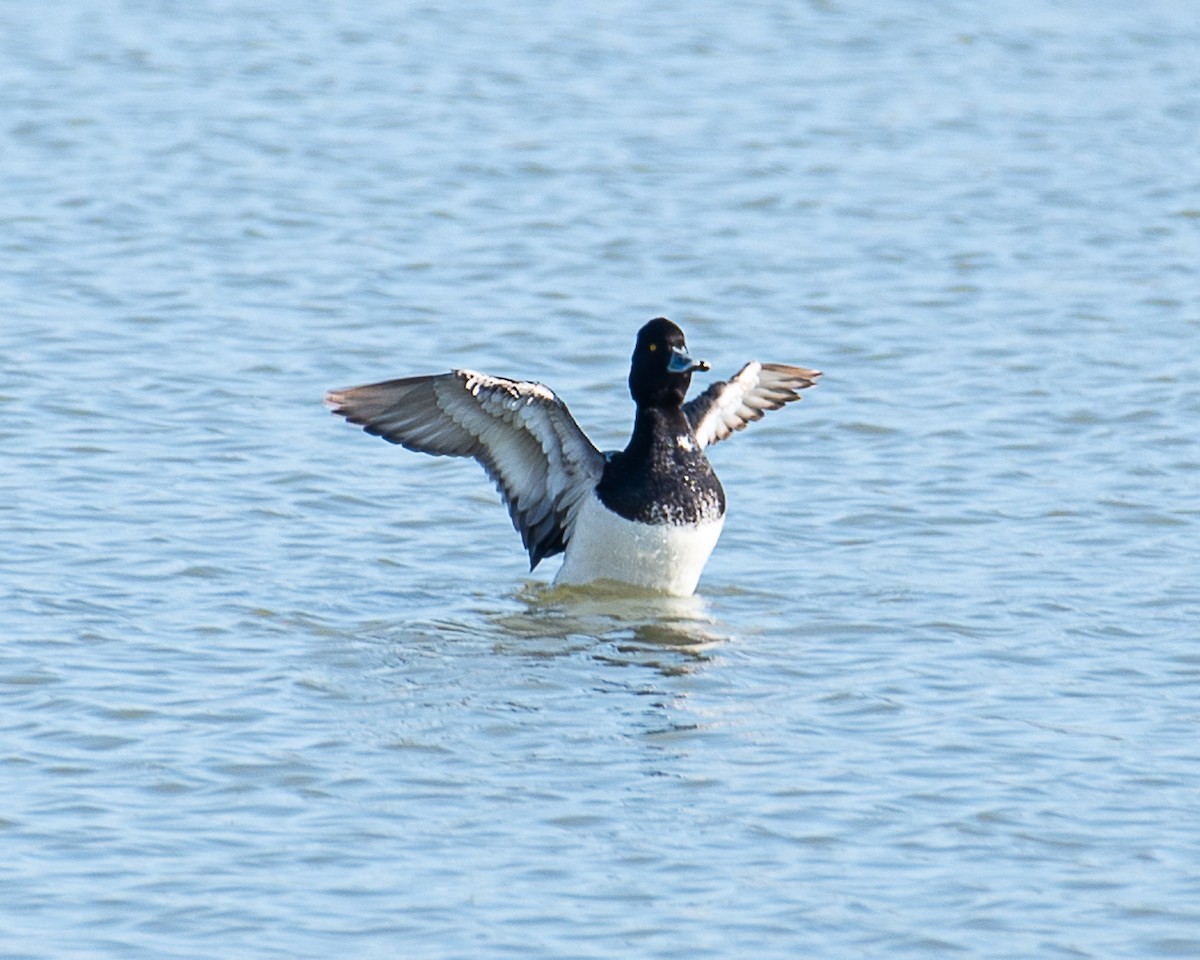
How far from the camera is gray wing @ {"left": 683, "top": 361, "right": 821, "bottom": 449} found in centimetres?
1062

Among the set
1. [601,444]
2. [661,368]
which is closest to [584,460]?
[661,368]

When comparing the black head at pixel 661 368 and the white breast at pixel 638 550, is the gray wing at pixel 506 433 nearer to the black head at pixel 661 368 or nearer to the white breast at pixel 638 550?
the white breast at pixel 638 550

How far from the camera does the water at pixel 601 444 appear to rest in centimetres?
670

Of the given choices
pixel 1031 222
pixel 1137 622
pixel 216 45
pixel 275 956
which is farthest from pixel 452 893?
pixel 216 45

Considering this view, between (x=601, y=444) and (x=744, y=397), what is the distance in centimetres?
118

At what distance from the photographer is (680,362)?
9.77m

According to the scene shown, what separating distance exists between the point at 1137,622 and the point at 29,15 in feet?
50.7

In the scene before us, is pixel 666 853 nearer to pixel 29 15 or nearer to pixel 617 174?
pixel 617 174

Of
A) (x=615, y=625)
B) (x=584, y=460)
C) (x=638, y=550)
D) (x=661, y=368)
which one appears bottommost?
(x=615, y=625)

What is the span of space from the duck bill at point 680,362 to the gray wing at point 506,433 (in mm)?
483

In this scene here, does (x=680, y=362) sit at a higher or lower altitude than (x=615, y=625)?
higher

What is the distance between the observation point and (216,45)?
21.2m

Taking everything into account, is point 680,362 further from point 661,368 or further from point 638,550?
point 638,550

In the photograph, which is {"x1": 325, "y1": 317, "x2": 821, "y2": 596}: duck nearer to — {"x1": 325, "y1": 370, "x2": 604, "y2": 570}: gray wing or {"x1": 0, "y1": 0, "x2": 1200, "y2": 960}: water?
{"x1": 325, "y1": 370, "x2": 604, "y2": 570}: gray wing
